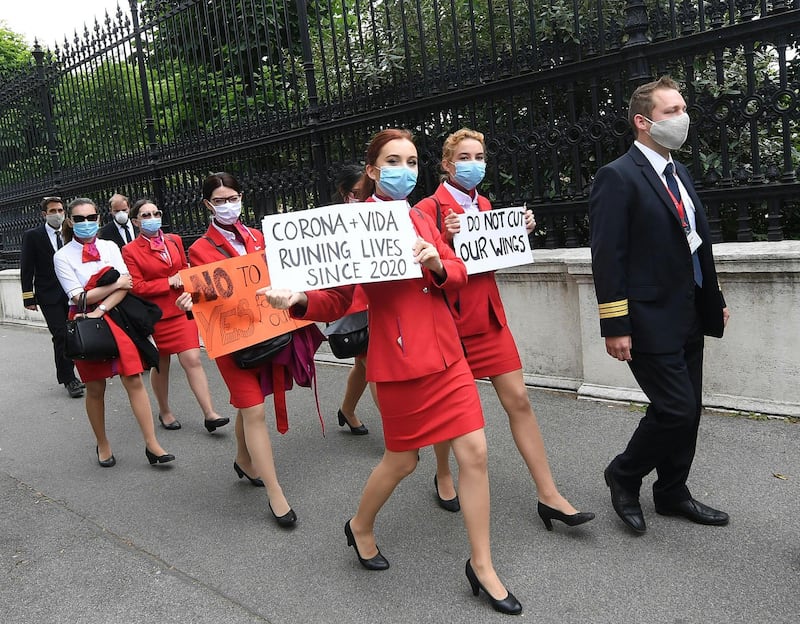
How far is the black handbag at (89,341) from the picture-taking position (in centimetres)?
494

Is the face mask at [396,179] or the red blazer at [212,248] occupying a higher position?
the face mask at [396,179]

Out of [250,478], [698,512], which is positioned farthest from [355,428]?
[698,512]

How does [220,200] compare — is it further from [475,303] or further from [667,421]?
[667,421]

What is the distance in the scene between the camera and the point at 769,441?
4.45 meters

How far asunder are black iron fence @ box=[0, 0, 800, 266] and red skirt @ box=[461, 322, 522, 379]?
232cm

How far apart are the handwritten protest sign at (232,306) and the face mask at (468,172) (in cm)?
120

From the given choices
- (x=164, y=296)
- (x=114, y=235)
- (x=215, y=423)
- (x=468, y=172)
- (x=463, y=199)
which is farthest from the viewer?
(x=114, y=235)

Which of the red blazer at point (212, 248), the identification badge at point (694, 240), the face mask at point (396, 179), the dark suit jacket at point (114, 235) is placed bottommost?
the identification badge at point (694, 240)

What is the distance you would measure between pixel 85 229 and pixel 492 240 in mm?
2902

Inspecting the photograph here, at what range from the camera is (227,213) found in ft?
14.2

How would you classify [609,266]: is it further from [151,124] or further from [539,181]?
[151,124]

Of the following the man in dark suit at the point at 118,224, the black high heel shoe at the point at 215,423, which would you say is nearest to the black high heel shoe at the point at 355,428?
the black high heel shoe at the point at 215,423

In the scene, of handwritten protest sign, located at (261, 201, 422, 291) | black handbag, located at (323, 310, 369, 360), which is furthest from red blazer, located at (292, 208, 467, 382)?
black handbag, located at (323, 310, 369, 360)

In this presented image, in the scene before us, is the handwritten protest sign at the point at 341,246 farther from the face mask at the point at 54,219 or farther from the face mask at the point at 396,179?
the face mask at the point at 54,219
